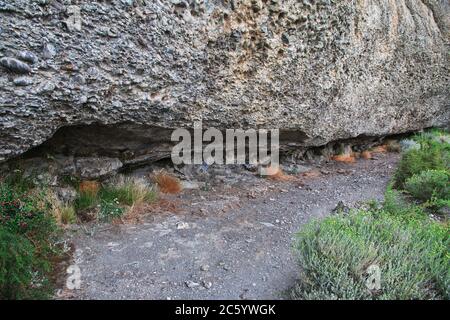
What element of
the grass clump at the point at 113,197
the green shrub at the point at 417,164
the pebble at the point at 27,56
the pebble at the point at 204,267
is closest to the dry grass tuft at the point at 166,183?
the grass clump at the point at 113,197

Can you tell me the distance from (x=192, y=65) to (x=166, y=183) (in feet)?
6.48

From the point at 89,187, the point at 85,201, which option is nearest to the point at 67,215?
the point at 85,201

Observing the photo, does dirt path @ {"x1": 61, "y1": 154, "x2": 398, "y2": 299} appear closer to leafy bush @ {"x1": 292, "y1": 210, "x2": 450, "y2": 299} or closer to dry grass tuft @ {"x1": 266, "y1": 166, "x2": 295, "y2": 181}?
leafy bush @ {"x1": 292, "y1": 210, "x2": 450, "y2": 299}

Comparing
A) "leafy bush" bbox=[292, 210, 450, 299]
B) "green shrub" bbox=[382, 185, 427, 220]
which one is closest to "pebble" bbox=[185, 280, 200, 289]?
"leafy bush" bbox=[292, 210, 450, 299]

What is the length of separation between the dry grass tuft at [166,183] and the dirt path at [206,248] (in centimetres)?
19

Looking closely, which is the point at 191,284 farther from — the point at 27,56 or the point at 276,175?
the point at 276,175

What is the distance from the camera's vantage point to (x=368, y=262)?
2.92 m

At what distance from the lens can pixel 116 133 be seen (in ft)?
14.8

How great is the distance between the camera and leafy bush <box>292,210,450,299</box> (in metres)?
2.76

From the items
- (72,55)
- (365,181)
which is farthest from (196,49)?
(365,181)

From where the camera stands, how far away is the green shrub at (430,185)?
5.26 m

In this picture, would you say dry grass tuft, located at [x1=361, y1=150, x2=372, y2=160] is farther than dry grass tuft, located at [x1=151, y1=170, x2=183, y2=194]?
Yes

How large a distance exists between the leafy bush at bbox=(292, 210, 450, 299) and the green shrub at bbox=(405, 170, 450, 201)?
2.26m

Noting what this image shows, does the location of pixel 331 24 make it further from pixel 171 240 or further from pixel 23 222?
pixel 23 222
